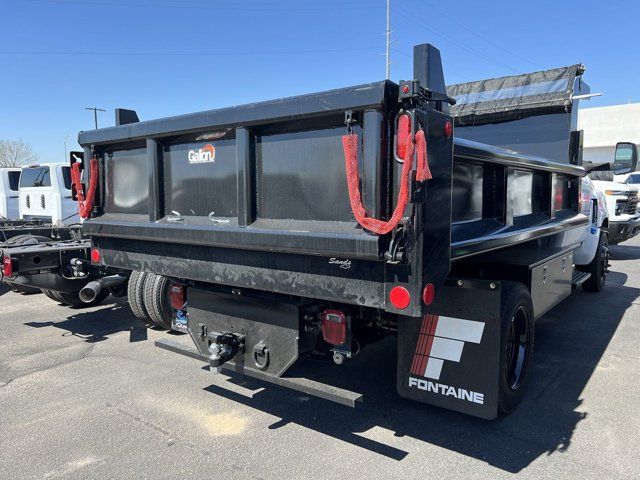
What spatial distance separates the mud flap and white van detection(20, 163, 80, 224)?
837 centimetres

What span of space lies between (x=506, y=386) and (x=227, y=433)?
1980 mm

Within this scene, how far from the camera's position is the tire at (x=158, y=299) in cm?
495

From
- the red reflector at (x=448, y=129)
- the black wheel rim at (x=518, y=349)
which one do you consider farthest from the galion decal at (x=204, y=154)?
the black wheel rim at (x=518, y=349)

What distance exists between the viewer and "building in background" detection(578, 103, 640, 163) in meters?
47.0

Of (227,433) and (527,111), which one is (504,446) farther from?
→ (527,111)

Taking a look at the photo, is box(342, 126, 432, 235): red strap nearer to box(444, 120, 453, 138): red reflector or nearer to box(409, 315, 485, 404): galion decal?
box(444, 120, 453, 138): red reflector

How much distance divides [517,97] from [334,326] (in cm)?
468

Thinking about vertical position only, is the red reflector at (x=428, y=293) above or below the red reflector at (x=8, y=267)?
above

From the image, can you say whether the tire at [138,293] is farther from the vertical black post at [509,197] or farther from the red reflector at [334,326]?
the vertical black post at [509,197]

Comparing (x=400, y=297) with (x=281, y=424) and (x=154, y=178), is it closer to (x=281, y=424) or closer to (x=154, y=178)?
(x=281, y=424)

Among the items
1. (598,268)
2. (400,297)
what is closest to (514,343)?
(400,297)

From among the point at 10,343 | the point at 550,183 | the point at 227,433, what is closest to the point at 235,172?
the point at 227,433

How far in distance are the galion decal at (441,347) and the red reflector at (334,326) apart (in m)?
0.53

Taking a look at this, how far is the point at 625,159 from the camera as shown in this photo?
22.5 feet
